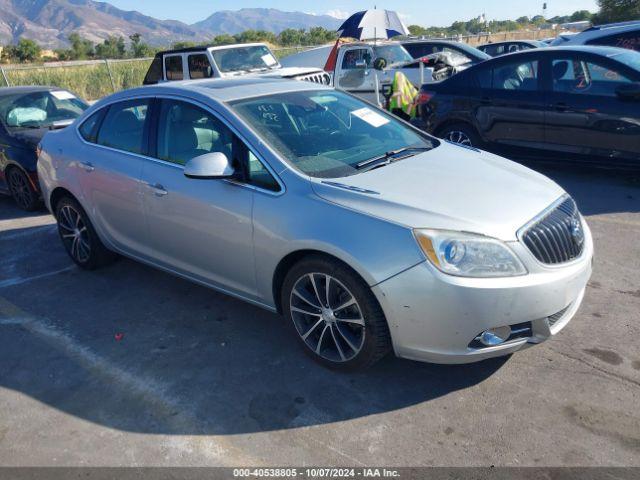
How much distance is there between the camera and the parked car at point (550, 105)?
614 cm

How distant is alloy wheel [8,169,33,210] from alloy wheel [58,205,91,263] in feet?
7.88

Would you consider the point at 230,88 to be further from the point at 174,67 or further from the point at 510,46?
the point at 510,46

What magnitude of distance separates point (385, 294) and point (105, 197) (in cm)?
277

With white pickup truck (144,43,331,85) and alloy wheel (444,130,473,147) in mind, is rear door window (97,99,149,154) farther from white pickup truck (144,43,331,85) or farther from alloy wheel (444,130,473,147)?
white pickup truck (144,43,331,85)

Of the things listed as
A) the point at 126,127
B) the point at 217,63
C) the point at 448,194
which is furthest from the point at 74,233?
the point at 217,63

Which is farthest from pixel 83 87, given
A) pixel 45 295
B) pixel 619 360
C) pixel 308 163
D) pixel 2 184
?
pixel 619 360

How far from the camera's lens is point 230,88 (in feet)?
13.3

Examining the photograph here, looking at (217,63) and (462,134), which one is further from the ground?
(217,63)

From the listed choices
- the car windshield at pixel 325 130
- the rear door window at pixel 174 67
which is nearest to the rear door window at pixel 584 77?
the car windshield at pixel 325 130

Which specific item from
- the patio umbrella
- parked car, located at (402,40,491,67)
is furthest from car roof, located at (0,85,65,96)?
parked car, located at (402,40,491,67)

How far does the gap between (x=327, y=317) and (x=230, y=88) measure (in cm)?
193

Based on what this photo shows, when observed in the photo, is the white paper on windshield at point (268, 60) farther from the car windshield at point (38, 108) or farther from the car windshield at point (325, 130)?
the car windshield at point (325, 130)

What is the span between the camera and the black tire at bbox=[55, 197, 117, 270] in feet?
16.1

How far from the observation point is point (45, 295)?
471 centimetres
